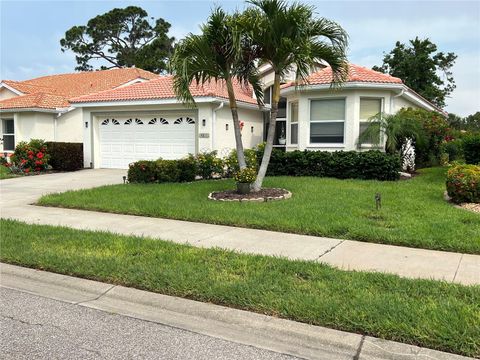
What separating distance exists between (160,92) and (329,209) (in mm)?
11610

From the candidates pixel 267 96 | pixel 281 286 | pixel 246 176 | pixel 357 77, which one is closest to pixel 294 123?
pixel 357 77

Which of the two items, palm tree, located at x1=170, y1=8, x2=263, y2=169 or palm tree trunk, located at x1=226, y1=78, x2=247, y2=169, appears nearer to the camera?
palm tree, located at x1=170, y1=8, x2=263, y2=169

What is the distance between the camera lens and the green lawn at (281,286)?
3.87m

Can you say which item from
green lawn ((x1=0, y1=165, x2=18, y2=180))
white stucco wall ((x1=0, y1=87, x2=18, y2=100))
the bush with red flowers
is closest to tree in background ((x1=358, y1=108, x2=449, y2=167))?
the bush with red flowers

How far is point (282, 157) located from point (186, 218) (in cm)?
701

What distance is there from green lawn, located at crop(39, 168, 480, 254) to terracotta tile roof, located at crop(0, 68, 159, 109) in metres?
14.0

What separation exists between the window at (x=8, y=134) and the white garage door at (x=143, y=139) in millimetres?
5753

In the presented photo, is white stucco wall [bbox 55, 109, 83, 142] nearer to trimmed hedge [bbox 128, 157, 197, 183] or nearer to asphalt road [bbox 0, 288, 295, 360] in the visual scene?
trimmed hedge [bbox 128, 157, 197, 183]

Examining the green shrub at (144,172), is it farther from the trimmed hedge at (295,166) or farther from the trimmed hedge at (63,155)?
the trimmed hedge at (63,155)

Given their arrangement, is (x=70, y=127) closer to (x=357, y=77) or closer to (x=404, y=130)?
(x=357, y=77)

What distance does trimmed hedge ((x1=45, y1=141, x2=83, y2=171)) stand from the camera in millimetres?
19297

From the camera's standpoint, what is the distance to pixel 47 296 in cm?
505

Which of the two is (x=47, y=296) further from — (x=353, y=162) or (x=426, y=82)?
(x=426, y=82)

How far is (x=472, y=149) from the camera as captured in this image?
1258cm
